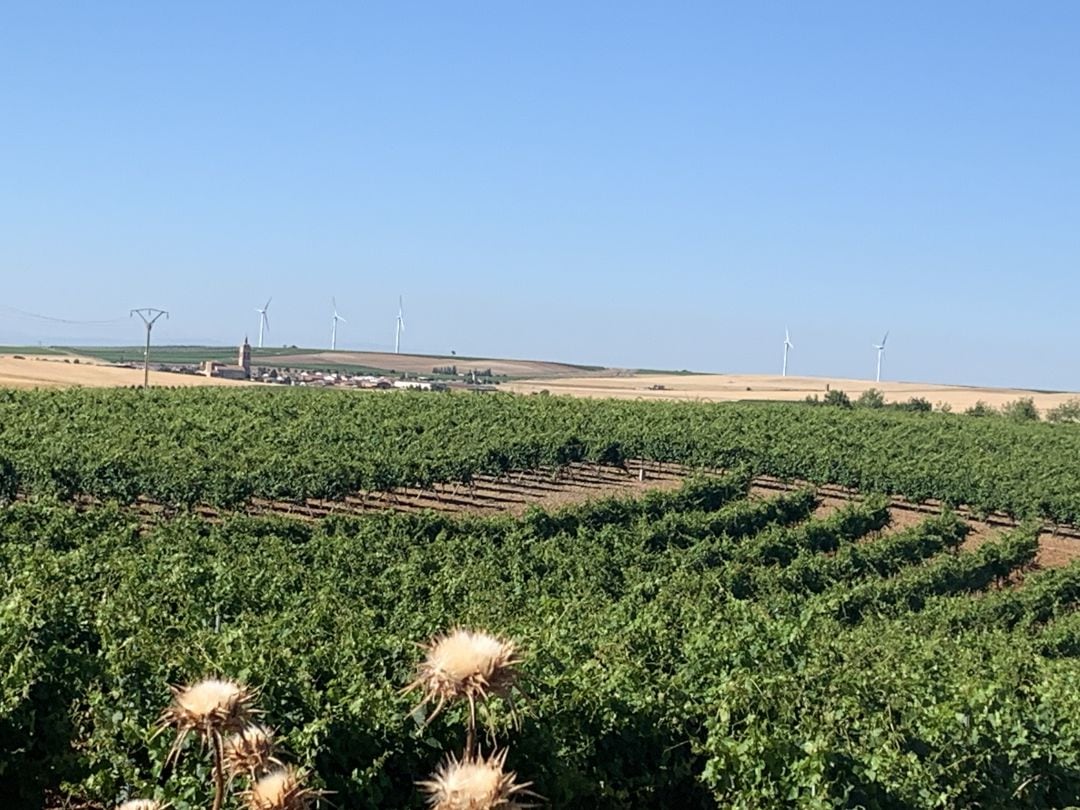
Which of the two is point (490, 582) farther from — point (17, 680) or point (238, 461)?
point (238, 461)

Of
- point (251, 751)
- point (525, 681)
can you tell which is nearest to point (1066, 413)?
point (525, 681)

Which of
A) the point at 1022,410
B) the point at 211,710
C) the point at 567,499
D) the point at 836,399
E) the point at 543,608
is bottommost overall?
the point at 567,499

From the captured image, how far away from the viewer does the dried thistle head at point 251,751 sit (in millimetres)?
3418

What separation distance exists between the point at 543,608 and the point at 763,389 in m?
120

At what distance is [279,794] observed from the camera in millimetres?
3254

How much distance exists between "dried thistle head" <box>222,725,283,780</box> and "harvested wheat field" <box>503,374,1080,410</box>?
103 metres

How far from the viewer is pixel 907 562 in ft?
102

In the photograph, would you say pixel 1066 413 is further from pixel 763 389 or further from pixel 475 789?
pixel 475 789

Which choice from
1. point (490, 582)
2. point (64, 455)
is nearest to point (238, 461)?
point (64, 455)

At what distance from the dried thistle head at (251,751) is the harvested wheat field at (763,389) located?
10290 centimetres

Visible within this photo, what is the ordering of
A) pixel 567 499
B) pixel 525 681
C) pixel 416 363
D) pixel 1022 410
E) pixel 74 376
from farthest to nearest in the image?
pixel 416 363, pixel 1022 410, pixel 74 376, pixel 567 499, pixel 525 681

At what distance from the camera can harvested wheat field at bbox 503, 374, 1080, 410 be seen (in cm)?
11362

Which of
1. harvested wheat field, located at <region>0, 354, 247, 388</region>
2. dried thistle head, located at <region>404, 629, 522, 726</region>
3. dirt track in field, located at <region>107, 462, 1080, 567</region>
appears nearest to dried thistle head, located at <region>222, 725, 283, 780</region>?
dried thistle head, located at <region>404, 629, 522, 726</region>

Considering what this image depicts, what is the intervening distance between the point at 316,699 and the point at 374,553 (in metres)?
14.5
